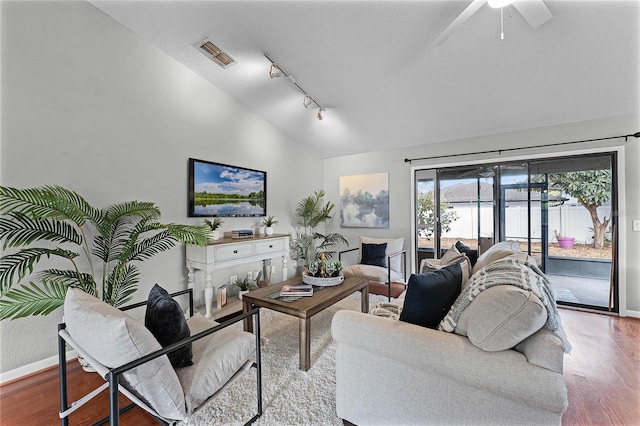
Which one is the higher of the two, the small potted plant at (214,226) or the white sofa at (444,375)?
the small potted plant at (214,226)

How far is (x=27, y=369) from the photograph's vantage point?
2.06 metres

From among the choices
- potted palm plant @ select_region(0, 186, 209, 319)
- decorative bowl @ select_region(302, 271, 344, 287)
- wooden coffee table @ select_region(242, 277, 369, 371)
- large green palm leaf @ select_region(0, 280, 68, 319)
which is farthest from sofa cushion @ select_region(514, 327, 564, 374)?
large green palm leaf @ select_region(0, 280, 68, 319)

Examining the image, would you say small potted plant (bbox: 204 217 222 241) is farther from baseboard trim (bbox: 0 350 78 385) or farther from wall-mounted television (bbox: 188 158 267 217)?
baseboard trim (bbox: 0 350 78 385)

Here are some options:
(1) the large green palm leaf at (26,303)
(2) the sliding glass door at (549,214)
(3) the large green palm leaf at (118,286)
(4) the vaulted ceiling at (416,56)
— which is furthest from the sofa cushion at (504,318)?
(2) the sliding glass door at (549,214)

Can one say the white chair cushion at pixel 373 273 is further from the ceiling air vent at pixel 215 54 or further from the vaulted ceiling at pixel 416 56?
the ceiling air vent at pixel 215 54

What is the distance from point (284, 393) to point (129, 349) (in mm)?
1087

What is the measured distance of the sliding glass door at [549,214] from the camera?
3.30 m

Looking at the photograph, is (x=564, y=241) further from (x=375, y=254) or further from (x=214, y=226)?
(x=214, y=226)

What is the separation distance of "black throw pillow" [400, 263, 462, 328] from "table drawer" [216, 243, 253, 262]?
212 centimetres

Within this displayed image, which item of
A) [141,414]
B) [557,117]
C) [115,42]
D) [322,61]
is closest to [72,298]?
Answer: [141,414]

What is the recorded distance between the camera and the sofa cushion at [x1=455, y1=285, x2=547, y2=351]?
1.11 meters

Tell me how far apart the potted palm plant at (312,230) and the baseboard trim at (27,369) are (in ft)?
9.91

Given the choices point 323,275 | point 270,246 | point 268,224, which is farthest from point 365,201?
point 323,275

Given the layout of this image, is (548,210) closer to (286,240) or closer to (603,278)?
(603,278)
